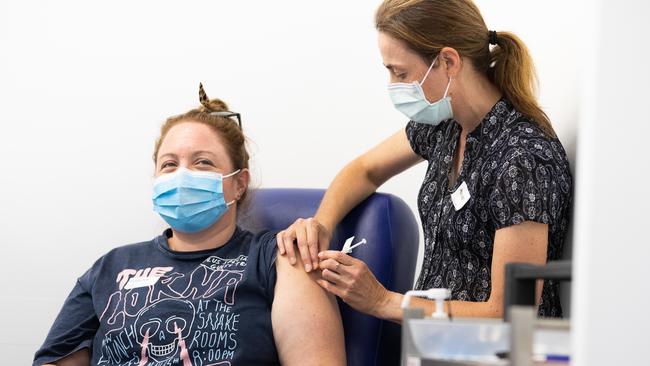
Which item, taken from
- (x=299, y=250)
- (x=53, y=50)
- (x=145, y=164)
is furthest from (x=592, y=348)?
(x=53, y=50)

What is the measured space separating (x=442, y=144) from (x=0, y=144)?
1.80 meters

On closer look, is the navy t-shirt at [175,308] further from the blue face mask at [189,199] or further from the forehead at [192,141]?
the forehead at [192,141]

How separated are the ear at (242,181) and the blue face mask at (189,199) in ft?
0.33

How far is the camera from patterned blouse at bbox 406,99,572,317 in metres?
1.66

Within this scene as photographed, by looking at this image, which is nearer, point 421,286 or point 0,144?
point 421,286

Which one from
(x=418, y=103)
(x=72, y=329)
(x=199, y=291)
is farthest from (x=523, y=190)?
(x=72, y=329)

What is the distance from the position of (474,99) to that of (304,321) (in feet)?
2.11

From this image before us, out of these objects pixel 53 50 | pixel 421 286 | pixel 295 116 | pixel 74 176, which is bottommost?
pixel 421 286

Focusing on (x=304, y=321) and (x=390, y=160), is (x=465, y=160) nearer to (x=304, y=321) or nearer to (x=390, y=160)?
(x=390, y=160)

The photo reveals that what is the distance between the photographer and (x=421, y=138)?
213 centimetres

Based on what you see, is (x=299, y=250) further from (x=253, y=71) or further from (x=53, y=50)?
(x=53, y=50)

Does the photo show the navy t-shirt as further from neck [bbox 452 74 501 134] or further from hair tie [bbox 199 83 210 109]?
neck [bbox 452 74 501 134]

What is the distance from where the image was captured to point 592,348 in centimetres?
65

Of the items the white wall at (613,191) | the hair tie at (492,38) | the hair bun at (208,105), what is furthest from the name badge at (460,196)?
the white wall at (613,191)
